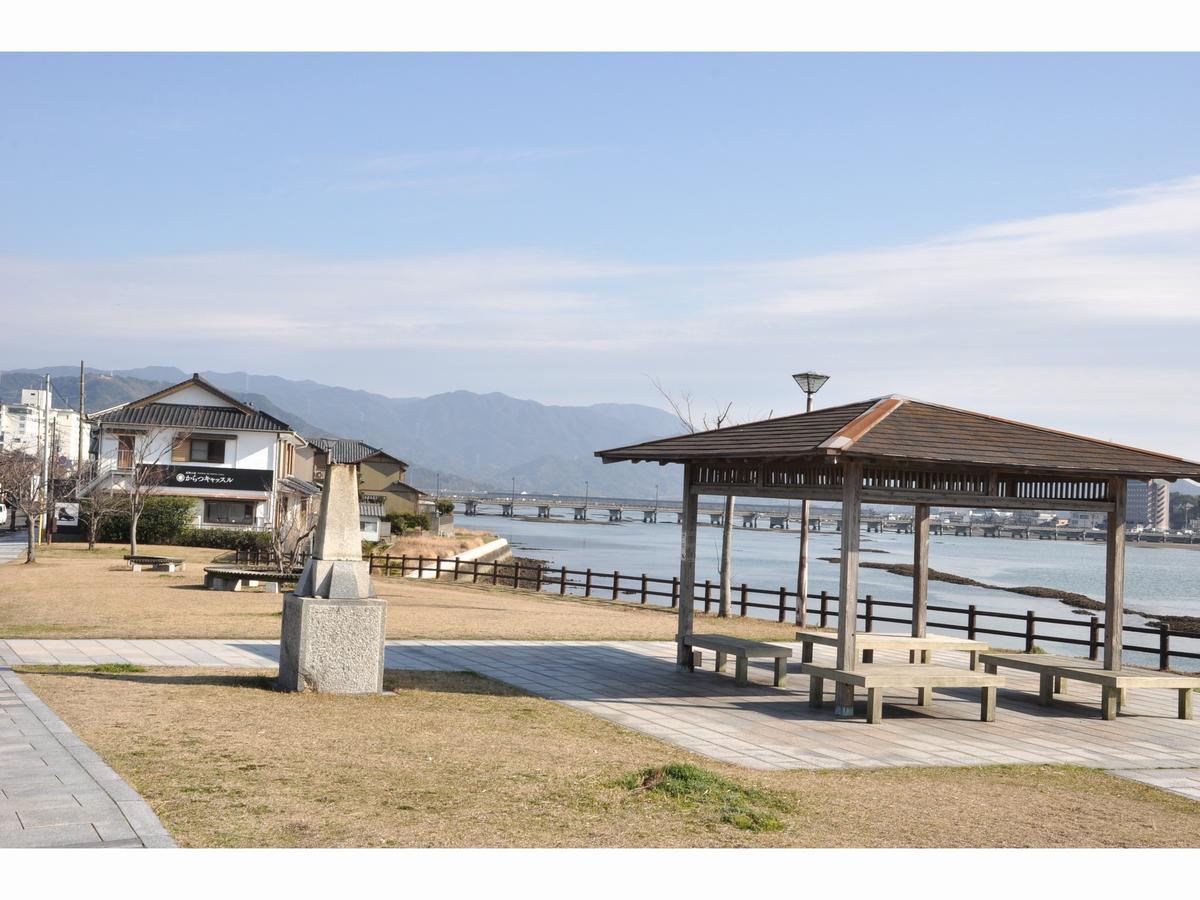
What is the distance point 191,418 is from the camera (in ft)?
145

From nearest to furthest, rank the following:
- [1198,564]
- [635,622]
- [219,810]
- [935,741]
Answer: [219,810] < [935,741] < [635,622] < [1198,564]

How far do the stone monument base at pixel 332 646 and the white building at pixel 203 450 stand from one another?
34.3 m

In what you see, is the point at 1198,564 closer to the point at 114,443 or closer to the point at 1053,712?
the point at 114,443

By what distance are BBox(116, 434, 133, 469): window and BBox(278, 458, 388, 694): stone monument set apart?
3631cm

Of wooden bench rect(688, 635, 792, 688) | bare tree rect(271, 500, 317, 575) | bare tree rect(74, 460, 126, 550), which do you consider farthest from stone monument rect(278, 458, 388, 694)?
bare tree rect(74, 460, 126, 550)

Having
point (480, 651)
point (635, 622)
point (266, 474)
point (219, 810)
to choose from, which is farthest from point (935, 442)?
point (266, 474)

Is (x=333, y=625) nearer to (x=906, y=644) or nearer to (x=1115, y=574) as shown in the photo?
(x=906, y=644)

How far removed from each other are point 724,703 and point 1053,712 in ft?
11.6

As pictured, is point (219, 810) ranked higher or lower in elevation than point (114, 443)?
lower

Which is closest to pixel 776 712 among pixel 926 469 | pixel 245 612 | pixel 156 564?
pixel 926 469

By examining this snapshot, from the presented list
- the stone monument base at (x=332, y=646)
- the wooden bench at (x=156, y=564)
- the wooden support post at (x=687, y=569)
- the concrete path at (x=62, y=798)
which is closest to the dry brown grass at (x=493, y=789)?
the concrete path at (x=62, y=798)

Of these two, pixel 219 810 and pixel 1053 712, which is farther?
pixel 1053 712

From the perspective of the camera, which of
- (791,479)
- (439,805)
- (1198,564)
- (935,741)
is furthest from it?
(1198,564)

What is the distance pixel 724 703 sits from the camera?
11.2 meters
